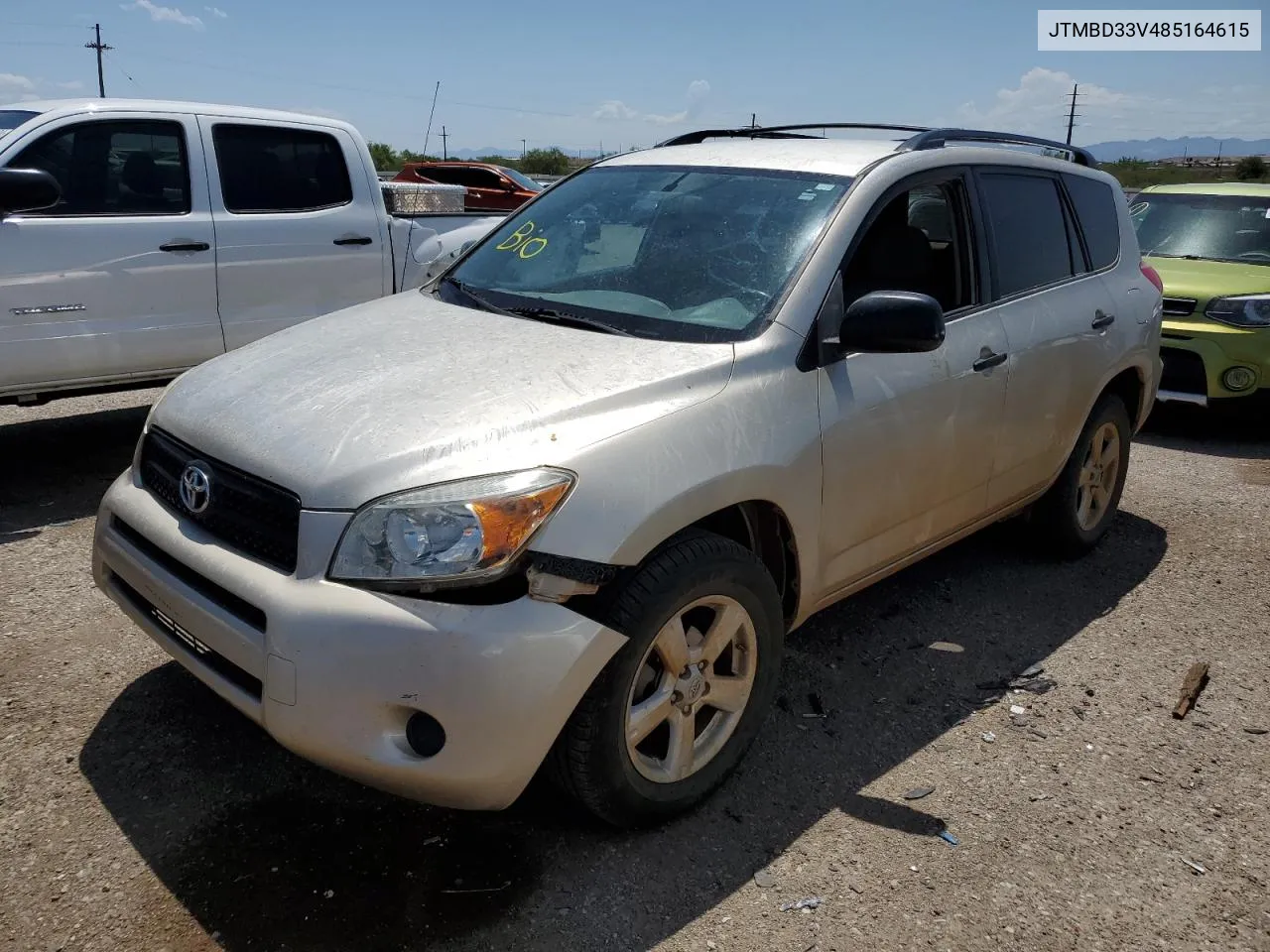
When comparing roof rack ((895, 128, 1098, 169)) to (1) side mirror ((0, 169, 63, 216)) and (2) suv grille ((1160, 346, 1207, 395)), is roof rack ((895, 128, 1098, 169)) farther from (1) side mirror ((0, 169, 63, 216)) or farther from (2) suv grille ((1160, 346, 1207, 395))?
(1) side mirror ((0, 169, 63, 216))

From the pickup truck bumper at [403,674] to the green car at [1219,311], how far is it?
6564mm

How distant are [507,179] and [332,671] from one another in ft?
61.4

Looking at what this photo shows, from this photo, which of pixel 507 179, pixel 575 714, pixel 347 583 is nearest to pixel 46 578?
pixel 347 583

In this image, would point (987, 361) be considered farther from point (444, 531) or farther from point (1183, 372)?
point (1183, 372)

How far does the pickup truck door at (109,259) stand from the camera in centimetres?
509

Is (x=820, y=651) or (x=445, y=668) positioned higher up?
(x=445, y=668)

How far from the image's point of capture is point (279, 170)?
20.0 feet

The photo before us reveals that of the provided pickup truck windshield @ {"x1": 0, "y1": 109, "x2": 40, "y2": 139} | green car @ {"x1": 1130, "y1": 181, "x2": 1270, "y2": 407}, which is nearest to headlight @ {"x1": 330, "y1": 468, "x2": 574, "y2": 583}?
pickup truck windshield @ {"x1": 0, "y1": 109, "x2": 40, "y2": 139}

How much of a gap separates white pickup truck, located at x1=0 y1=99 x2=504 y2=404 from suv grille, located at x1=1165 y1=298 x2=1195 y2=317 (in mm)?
5519

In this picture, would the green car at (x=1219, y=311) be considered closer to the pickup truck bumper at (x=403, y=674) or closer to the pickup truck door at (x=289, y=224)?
the pickup truck door at (x=289, y=224)

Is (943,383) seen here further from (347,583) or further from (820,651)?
(347,583)

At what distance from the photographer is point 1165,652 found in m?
4.10

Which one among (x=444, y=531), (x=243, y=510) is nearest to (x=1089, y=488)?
(x=444, y=531)

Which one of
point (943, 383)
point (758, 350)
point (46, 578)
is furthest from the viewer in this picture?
point (46, 578)
